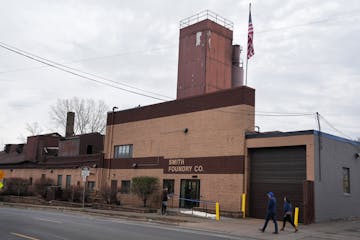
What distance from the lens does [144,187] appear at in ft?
107

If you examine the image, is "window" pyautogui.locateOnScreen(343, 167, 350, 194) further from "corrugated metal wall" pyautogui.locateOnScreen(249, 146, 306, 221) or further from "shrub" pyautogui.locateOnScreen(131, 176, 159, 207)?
"shrub" pyautogui.locateOnScreen(131, 176, 159, 207)

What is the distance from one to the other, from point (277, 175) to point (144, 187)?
442 inches

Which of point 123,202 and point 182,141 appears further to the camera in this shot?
point 123,202

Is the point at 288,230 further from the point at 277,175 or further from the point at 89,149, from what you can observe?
the point at 89,149

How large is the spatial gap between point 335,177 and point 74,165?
28383mm

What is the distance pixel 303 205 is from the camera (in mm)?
23344

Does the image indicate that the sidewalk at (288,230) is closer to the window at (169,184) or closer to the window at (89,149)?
the window at (169,184)

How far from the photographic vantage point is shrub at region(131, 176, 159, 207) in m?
32.7

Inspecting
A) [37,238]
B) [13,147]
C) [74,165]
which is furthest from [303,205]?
[13,147]

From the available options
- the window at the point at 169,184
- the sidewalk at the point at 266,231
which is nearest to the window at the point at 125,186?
the window at the point at 169,184

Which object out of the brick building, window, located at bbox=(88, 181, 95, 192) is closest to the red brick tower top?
the brick building

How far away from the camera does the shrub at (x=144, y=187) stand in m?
32.7

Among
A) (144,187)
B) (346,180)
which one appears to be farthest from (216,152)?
(346,180)

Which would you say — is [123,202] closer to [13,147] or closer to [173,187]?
[173,187]
